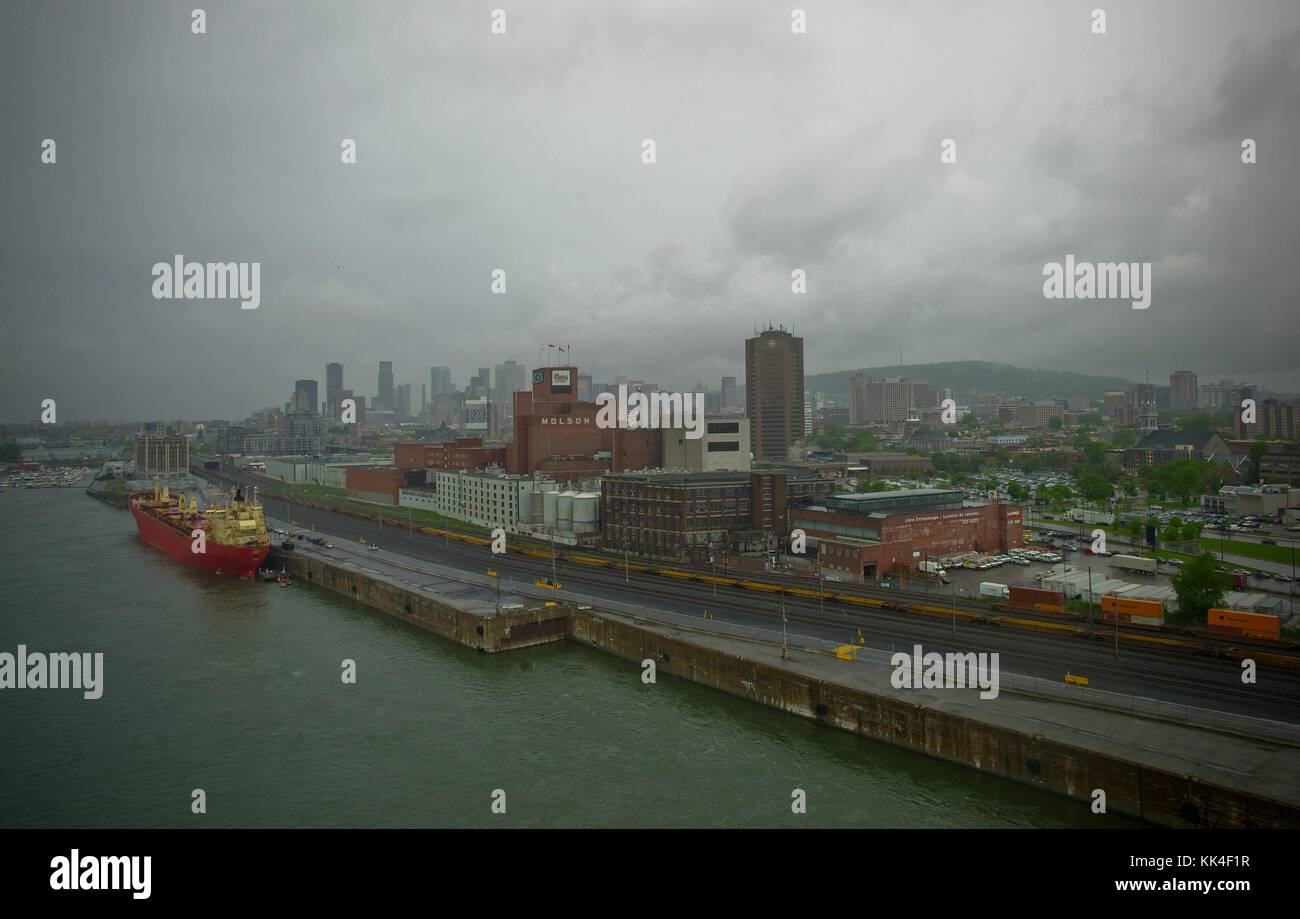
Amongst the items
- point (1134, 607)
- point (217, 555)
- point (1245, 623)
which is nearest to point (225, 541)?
point (217, 555)

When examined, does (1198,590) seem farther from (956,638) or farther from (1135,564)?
(1135,564)

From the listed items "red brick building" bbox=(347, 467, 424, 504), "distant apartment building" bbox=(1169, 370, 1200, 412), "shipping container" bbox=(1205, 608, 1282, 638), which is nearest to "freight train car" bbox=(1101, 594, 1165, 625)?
"shipping container" bbox=(1205, 608, 1282, 638)

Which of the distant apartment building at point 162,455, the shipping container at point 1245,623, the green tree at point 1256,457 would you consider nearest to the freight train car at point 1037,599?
the shipping container at point 1245,623

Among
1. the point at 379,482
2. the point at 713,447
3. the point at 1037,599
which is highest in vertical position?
the point at 713,447

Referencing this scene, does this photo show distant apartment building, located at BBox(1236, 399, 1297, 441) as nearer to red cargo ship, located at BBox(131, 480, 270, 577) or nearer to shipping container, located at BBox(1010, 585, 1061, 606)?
shipping container, located at BBox(1010, 585, 1061, 606)

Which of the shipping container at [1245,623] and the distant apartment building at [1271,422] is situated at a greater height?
the distant apartment building at [1271,422]

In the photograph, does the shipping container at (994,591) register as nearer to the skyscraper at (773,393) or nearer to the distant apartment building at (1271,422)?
the distant apartment building at (1271,422)
